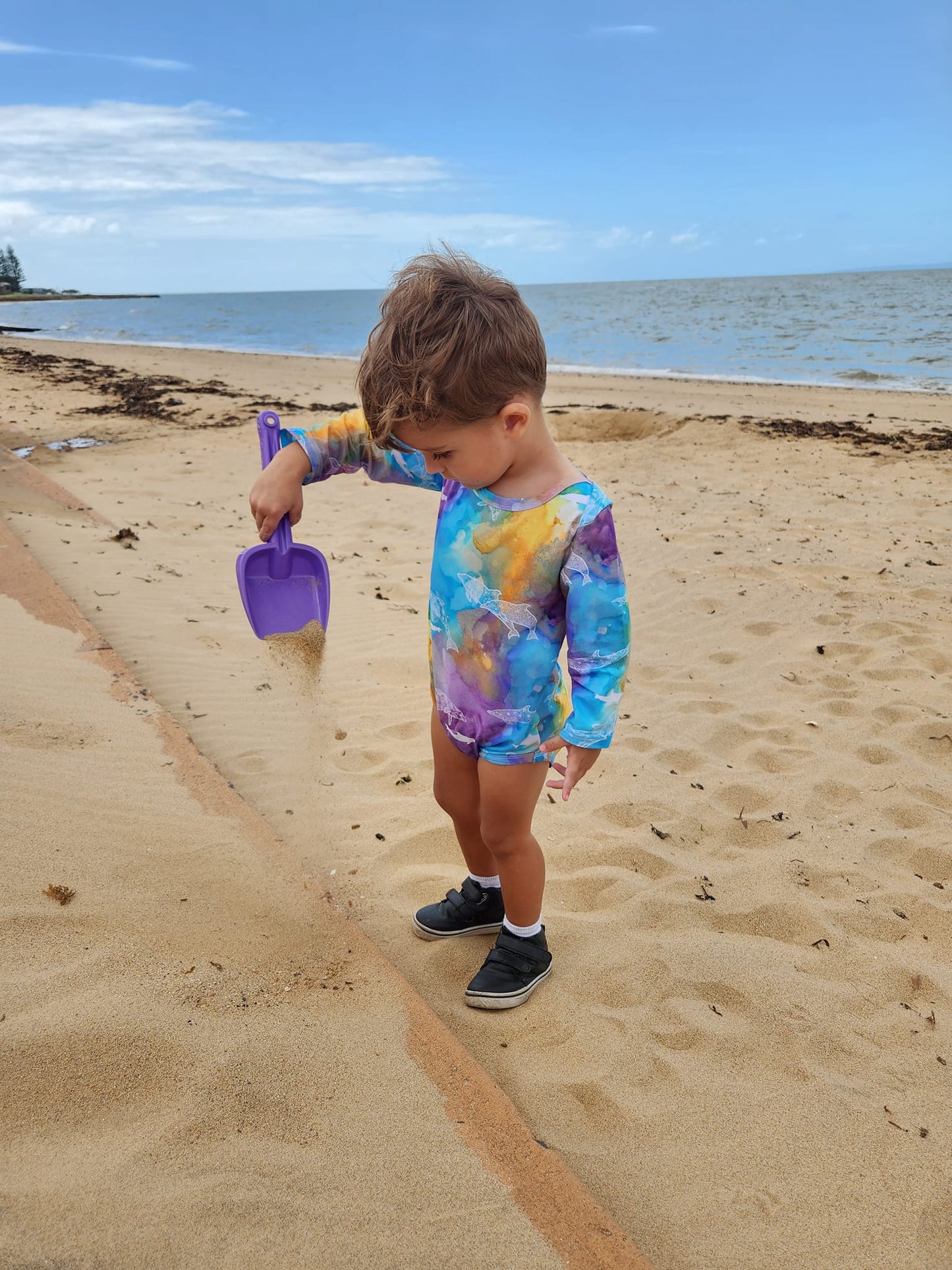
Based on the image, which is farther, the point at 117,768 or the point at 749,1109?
the point at 117,768

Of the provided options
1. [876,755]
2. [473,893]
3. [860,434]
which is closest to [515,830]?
Result: [473,893]

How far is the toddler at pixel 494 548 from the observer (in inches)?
56.6

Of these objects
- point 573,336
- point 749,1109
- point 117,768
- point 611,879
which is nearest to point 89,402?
point 117,768

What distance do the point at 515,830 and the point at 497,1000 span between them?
0.40 metres

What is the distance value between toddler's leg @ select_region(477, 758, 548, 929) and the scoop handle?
26.3 inches

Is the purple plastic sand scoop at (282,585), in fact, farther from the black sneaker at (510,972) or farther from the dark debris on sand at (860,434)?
the dark debris on sand at (860,434)

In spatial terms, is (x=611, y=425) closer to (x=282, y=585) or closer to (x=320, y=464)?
(x=282, y=585)

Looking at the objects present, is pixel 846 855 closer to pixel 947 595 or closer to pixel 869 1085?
pixel 869 1085

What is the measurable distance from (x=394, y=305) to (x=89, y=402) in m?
10.1

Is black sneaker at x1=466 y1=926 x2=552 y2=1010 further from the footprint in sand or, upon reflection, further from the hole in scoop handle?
the footprint in sand

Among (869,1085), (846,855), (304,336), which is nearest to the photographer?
(869,1085)

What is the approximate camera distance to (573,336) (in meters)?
24.4

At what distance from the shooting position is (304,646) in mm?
2264

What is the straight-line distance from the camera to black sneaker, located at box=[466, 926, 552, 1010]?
190 centimetres
